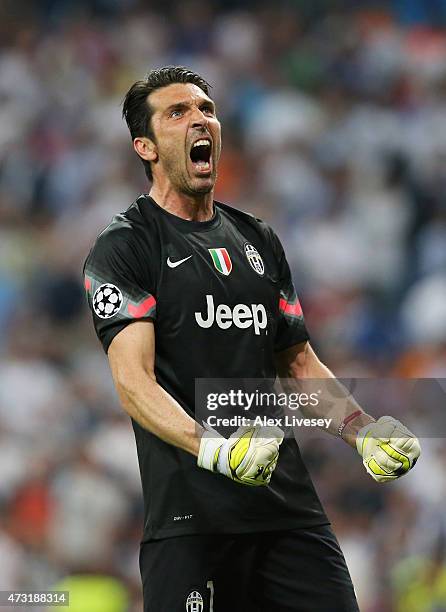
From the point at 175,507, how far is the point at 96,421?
3.15 meters

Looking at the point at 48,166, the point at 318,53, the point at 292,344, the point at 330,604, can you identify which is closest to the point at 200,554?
the point at 330,604

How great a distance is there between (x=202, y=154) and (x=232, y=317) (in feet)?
1.83

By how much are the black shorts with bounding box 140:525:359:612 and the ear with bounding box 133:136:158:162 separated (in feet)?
3.91

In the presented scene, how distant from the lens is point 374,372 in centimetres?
614

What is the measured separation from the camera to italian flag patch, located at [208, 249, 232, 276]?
3156mm

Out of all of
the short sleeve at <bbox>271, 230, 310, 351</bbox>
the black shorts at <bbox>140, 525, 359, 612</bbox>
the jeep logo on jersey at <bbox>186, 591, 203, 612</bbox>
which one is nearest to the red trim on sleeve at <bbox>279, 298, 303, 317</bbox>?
the short sleeve at <bbox>271, 230, 310, 351</bbox>

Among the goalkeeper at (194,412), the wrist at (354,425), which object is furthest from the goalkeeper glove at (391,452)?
the wrist at (354,425)

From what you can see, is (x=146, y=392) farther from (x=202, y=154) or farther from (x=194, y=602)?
(x=202, y=154)

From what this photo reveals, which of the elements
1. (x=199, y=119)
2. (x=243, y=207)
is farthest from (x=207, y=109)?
(x=243, y=207)

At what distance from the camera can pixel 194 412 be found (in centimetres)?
298

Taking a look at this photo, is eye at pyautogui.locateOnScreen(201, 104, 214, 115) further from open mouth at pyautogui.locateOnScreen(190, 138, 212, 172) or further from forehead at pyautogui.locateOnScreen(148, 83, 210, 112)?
open mouth at pyautogui.locateOnScreen(190, 138, 212, 172)

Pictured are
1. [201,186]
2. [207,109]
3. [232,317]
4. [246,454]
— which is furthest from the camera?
[207,109]

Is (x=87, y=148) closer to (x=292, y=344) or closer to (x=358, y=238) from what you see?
(x=358, y=238)

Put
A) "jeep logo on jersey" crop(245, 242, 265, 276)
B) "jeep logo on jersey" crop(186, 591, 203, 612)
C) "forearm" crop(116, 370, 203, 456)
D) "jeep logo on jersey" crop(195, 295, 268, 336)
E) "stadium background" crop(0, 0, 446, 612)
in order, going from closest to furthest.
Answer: "forearm" crop(116, 370, 203, 456)
"jeep logo on jersey" crop(186, 591, 203, 612)
"jeep logo on jersey" crop(195, 295, 268, 336)
"jeep logo on jersey" crop(245, 242, 265, 276)
"stadium background" crop(0, 0, 446, 612)
